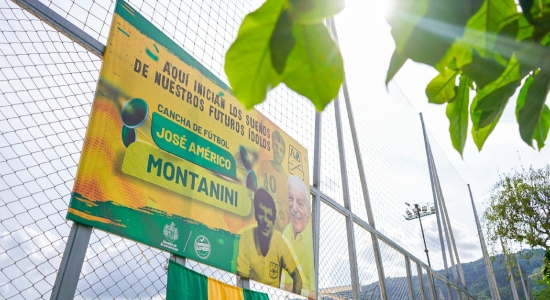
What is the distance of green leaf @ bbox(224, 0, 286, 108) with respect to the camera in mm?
204

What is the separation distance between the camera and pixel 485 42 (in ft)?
0.73

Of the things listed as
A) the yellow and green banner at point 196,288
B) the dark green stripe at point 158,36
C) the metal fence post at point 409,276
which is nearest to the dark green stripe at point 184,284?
the yellow and green banner at point 196,288

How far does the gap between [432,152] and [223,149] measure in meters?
6.04

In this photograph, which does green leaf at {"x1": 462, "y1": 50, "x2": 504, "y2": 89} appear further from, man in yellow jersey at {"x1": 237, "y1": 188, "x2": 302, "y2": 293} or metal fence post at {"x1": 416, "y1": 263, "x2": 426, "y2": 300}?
metal fence post at {"x1": 416, "y1": 263, "x2": 426, "y2": 300}

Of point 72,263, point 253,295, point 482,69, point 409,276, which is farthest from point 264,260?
point 409,276

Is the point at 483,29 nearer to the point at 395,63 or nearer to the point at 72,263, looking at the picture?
the point at 395,63

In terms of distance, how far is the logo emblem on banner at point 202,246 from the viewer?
1.84m

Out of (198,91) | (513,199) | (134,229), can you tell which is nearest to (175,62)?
(198,91)

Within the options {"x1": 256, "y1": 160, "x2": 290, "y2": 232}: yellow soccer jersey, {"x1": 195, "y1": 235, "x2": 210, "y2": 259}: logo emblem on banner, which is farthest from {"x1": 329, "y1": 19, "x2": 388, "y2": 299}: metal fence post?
{"x1": 195, "y1": 235, "x2": 210, "y2": 259}: logo emblem on banner

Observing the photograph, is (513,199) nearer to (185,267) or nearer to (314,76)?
(185,267)

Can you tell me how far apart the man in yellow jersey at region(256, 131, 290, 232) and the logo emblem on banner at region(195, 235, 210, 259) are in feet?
1.88

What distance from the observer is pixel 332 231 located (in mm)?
3025

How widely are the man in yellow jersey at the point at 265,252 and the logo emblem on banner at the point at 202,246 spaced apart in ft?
0.72

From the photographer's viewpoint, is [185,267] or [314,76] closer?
[314,76]
